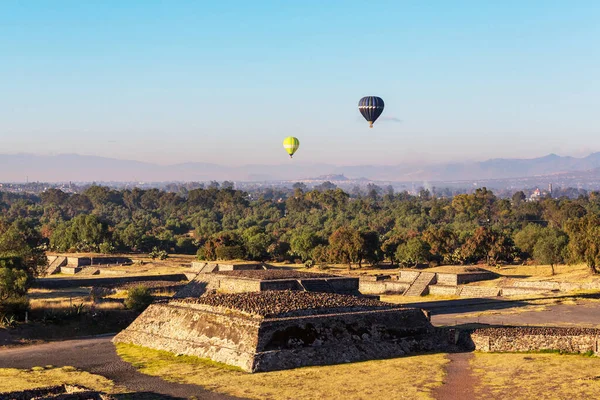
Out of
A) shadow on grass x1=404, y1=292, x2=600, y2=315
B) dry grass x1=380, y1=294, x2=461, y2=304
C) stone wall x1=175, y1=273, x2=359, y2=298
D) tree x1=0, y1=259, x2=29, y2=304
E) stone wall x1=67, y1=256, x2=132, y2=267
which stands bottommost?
dry grass x1=380, y1=294, x2=461, y2=304

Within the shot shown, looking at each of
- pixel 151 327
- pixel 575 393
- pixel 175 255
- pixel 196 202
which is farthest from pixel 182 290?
pixel 196 202

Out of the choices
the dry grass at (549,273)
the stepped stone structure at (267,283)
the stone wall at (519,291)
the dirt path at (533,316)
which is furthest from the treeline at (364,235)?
the stepped stone structure at (267,283)

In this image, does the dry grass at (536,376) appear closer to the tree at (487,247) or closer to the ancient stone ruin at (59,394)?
the ancient stone ruin at (59,394)

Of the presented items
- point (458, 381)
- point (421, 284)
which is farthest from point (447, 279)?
point (458, 381)

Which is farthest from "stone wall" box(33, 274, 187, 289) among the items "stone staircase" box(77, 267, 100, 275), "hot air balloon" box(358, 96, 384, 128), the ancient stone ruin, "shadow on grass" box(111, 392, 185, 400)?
the ancient stone ruin

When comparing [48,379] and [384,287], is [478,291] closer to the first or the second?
[384,287]

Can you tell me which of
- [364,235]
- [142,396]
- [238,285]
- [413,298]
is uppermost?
[364,235]

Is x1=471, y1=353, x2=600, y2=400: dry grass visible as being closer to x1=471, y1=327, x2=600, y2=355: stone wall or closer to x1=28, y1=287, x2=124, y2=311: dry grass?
x1=471, y1=327, x2=600, y2=355: stone wall
